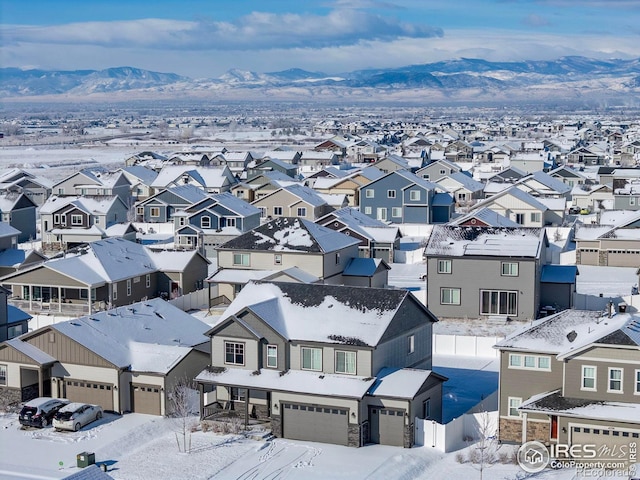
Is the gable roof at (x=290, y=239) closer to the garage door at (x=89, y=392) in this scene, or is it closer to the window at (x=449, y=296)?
the window at (x=449, y=296)

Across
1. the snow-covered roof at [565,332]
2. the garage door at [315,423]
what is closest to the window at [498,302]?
the snow-covered roof at [565,332]

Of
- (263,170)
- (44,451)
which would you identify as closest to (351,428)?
(44,451)

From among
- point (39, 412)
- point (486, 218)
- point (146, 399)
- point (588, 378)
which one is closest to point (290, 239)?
point (486, 218)

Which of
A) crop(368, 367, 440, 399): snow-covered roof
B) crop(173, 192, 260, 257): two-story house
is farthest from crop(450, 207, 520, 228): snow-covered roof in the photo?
crop(368, 367, 440, 399): snow-covered roof

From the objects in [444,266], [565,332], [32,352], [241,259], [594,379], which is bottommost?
[32,352]

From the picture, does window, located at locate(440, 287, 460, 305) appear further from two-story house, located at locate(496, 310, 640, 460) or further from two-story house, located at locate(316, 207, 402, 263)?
two-story house, located at locate(496, 310, 640, 460)

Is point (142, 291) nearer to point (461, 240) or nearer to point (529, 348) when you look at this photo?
point (461, 240)

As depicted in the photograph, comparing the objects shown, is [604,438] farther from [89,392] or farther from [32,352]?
[32,352]

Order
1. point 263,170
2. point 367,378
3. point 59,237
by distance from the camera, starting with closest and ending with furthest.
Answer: point 367,378 < point 59,237 < point 263,170
